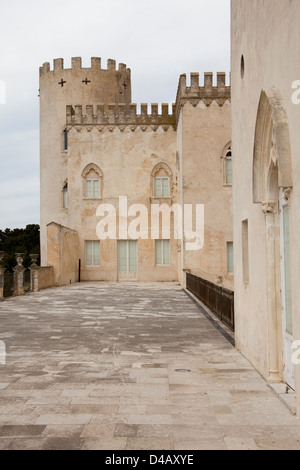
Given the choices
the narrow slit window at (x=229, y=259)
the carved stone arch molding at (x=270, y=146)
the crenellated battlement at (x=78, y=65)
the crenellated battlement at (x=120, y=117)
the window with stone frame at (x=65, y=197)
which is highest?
the crenellated battlement at (x=78, y=65)

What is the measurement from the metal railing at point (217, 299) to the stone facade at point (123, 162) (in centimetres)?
825

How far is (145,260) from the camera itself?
29438 millimetres

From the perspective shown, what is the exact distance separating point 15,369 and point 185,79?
2147cm

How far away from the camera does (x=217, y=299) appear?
42.9 feet

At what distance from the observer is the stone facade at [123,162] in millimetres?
25688

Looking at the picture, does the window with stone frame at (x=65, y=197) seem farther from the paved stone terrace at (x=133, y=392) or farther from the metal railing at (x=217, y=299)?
the paved stone terrace at (x=133, y=392)

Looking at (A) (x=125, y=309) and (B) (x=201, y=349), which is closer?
(B) (x=201, y=349)

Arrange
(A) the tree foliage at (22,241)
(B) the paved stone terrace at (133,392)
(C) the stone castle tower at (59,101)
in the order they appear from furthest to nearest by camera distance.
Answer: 1. (A) the tree foliage at (22,241)
2. (C) the stone castle tower at (59,101)
3. (B) the paved stone terrace at (133,392)

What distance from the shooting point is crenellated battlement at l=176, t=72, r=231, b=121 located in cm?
2602

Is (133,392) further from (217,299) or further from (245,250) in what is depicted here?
(217,299)

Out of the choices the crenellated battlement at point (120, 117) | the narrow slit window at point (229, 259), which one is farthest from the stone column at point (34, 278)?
the crenellated battlement at point (120, 117)

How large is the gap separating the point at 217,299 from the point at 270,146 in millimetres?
7004
